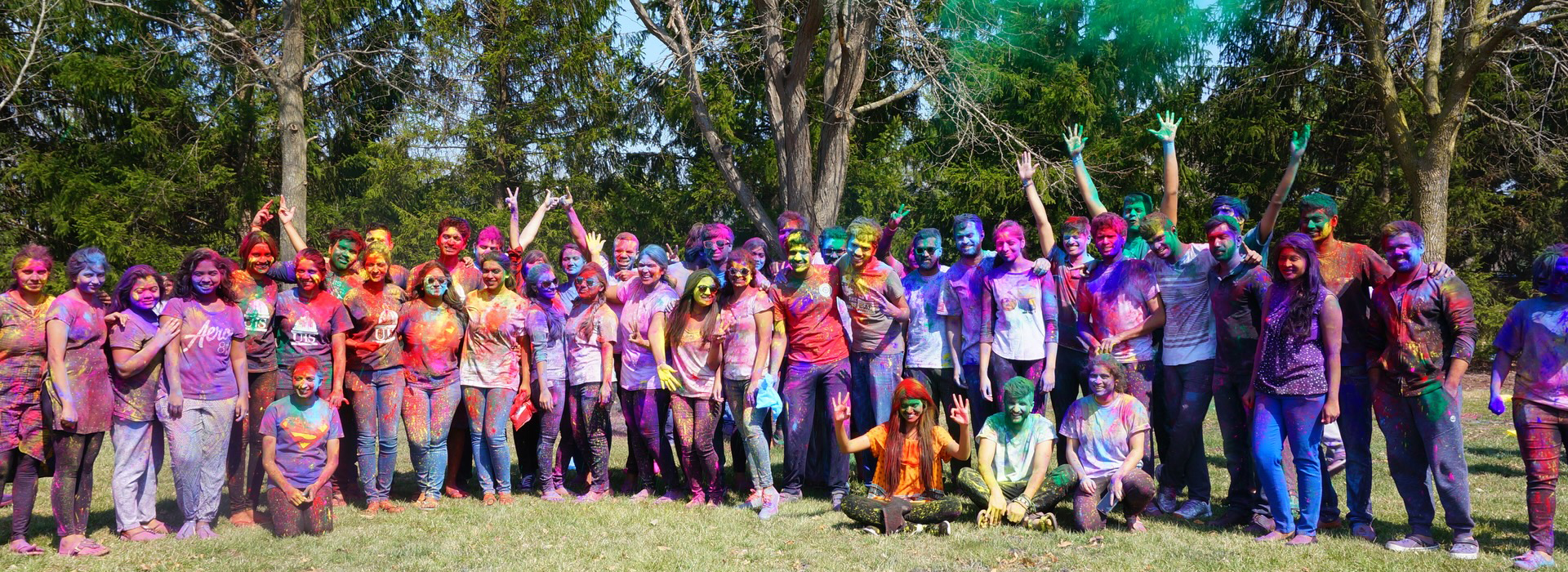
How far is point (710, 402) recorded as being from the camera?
7.41m

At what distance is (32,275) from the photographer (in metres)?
6.25

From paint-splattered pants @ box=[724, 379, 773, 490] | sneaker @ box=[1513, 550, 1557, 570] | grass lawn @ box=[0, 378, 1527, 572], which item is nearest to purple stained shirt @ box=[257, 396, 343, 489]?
grass lawn @ box=[0, 378, 1527, 572]

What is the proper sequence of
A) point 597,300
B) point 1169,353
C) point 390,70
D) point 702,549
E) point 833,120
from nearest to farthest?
point 702,549
point 1169,353
point 597,300
point 833,120
point 390,70

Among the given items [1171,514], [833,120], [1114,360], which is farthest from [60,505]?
[833,120]

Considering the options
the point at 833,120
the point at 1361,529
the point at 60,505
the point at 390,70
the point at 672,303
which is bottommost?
the point at 1361,529

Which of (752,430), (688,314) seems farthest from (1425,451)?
(688,314)

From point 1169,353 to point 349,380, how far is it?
5.56m

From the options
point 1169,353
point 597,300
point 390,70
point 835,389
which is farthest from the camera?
point 390,70

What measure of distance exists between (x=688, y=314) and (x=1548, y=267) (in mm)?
5126

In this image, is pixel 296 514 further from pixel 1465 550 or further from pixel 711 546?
pixel 1465 550

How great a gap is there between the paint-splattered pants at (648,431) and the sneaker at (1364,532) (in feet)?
14.7

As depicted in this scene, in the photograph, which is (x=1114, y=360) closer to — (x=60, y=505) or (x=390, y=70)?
(x=60, y=505)

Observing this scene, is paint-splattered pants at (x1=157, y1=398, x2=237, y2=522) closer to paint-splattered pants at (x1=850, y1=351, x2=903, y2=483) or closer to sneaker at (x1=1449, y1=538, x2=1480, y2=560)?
paint-splattered pants at (x1=850, y1=351, x2=903, y2=483)

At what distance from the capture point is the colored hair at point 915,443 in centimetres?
673
